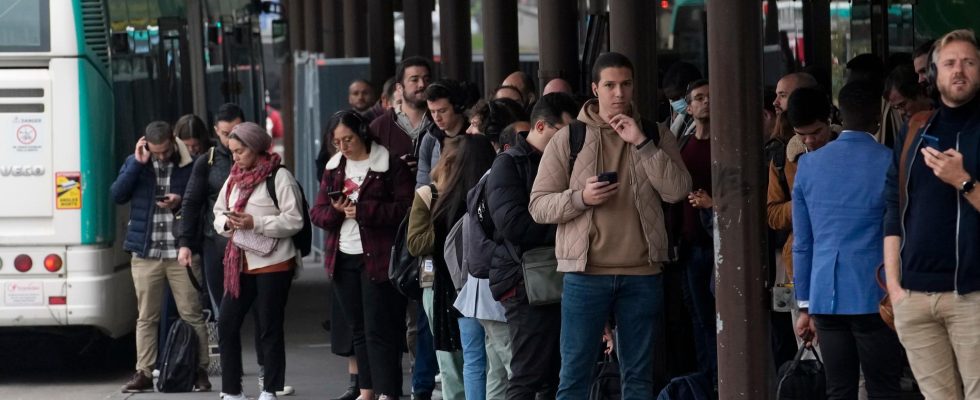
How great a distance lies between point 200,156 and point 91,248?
2.94 feet

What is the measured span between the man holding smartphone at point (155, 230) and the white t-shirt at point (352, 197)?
1714 mm

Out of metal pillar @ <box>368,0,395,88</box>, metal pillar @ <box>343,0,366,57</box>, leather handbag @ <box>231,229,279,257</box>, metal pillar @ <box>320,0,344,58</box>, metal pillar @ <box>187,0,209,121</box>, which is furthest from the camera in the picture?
metal pillar @ <box>320,0,344,58</box>

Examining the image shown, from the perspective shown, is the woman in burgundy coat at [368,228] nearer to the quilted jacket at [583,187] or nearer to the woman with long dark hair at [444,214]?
the woman with long dark hair at [444,214]

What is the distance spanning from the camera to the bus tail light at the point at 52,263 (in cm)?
1070

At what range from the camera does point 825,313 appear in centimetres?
649

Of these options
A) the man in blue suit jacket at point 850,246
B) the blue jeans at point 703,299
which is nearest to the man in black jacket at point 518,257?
the blue jeans at point 703,299

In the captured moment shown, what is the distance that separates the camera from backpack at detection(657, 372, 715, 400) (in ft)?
25.2

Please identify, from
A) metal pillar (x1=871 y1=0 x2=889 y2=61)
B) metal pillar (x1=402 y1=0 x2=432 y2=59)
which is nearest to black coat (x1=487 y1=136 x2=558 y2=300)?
metal pillar (x1=871 y1=0 x2=889 y2=61)

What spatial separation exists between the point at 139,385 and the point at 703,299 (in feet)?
13.4

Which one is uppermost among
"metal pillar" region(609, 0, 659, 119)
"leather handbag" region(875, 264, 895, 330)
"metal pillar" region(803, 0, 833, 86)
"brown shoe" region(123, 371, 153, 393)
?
"metal pillar" region(803, 0, 833, 86)

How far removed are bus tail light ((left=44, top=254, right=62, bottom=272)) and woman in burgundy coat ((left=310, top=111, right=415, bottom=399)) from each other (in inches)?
84.0

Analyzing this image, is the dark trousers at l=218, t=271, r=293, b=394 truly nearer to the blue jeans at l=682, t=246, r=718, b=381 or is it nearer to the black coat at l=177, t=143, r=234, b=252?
the black coat at l=177, t=143, r=234, b=252

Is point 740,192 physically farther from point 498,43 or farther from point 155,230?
point 498,43

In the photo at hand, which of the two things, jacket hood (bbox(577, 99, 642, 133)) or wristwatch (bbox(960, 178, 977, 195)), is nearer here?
wristwatch (bbox(960, 178, 977, 195))
